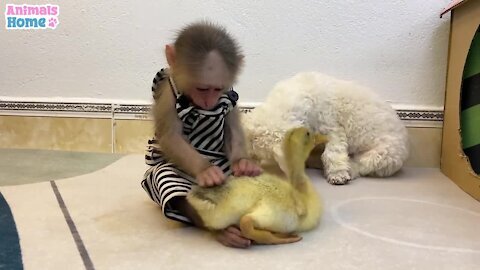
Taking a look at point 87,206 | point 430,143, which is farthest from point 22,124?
point 430,143

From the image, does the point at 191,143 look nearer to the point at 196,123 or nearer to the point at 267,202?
the point at 196,123

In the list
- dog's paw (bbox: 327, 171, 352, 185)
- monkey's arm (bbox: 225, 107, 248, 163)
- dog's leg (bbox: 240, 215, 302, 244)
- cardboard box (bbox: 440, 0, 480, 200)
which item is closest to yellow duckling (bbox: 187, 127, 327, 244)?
dog's leg (bbox: 240, 215, 302, 244)

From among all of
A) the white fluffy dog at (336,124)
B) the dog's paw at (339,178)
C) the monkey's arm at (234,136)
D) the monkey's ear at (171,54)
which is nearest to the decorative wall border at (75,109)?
the white fluffy dog at (336,124)

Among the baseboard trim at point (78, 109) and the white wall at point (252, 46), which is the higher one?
the white wall at point (252, 46)

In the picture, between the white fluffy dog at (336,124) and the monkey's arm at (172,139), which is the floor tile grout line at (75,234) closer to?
the monkey's arm at (172,139)

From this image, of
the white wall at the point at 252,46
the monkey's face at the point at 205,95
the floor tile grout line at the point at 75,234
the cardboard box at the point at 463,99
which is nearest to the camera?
the floor tile grout line at the point at 75,234

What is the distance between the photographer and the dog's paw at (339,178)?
3.55 ft

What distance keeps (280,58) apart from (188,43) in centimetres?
58

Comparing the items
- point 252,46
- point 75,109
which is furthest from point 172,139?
point 75,109

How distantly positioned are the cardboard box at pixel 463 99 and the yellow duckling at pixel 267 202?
1.45ft

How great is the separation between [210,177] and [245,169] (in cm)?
8

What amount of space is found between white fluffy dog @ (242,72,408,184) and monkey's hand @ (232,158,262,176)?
29 centimetres

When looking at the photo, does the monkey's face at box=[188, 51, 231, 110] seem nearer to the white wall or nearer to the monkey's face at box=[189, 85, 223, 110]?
the monkey's face at box=[189, 85, 223, 110]

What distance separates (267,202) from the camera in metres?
0.70
